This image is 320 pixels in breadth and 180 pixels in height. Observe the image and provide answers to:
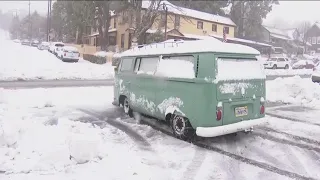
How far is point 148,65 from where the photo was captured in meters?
7.77

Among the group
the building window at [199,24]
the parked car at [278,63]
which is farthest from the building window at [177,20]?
the parked car at [278,63]

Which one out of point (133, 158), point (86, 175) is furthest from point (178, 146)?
point (86, 175)

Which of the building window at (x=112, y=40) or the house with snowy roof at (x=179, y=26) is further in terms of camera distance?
the building window at (x=112, y=40)

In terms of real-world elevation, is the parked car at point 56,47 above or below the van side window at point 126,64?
above

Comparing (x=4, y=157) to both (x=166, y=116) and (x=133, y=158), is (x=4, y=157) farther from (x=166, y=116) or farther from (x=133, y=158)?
(x=166, y=116)

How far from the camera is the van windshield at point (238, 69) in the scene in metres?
6.13

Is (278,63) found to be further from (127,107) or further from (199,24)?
(127,107)

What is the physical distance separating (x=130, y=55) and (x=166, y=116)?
2.37 m

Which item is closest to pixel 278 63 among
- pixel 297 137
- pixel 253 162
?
pixel 297 137

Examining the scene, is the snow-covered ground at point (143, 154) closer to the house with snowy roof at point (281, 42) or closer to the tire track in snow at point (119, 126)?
the tire track in snow at point (119, 126)

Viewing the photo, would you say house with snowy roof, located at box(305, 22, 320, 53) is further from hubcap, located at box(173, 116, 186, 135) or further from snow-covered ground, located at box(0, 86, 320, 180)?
hubcap, located at box(173, 116, 186, 135)

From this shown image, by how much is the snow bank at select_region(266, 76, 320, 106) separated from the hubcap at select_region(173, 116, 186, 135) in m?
7.03

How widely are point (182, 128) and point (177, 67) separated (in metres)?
1.28

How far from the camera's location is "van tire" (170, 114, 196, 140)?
6.54 m
